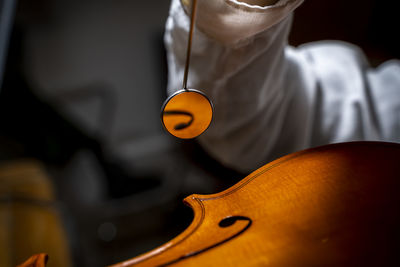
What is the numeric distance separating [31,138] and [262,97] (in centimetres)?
96

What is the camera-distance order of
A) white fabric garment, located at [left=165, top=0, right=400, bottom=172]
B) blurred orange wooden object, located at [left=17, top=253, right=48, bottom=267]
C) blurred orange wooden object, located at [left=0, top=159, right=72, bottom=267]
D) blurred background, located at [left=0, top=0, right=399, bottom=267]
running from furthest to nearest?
1. blurred background, located at [left=0, top=0, right=399, bottom=267]
2. blurred orange wooden object, located at [left=0, top=159, right=72, bottom=267]
3. white fabric garment, located at [left=165, top=0, right=400, bottom=172]
4. blurred orange wooden object, located at [left=17, top=253, right=48, bottom=267]

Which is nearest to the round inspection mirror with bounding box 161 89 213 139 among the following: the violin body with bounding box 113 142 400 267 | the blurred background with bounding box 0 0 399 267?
the violin body with bounding box 113 142 400 267

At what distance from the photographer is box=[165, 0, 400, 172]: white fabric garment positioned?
0.44 metres

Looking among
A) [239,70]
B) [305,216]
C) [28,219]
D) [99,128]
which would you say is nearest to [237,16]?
[239,70]

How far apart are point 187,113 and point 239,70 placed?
5.7 inches

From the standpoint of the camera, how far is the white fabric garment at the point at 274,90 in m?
0.44

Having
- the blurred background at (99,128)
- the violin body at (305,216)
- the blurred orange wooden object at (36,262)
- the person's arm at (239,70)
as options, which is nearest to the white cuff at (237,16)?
the person's arm at (239,70)

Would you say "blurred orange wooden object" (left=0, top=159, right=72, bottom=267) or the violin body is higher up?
"blurred orange wooden object" (left=0, top=159, right=72, bottom=267)

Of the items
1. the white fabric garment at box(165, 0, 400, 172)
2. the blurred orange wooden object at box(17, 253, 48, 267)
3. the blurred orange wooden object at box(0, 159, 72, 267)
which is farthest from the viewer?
the blurred orange wooden object at box(0, 159, 72, 267)

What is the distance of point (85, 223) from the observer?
1.28m

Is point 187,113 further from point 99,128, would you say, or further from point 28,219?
point 99,128

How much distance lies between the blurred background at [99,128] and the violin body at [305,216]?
36cm

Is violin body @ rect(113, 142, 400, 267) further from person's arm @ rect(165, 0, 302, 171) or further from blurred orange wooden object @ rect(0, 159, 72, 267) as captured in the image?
blurred orange wooden object @ rect(0, 159, 72, 267)

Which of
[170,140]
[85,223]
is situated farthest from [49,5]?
[85,223]
